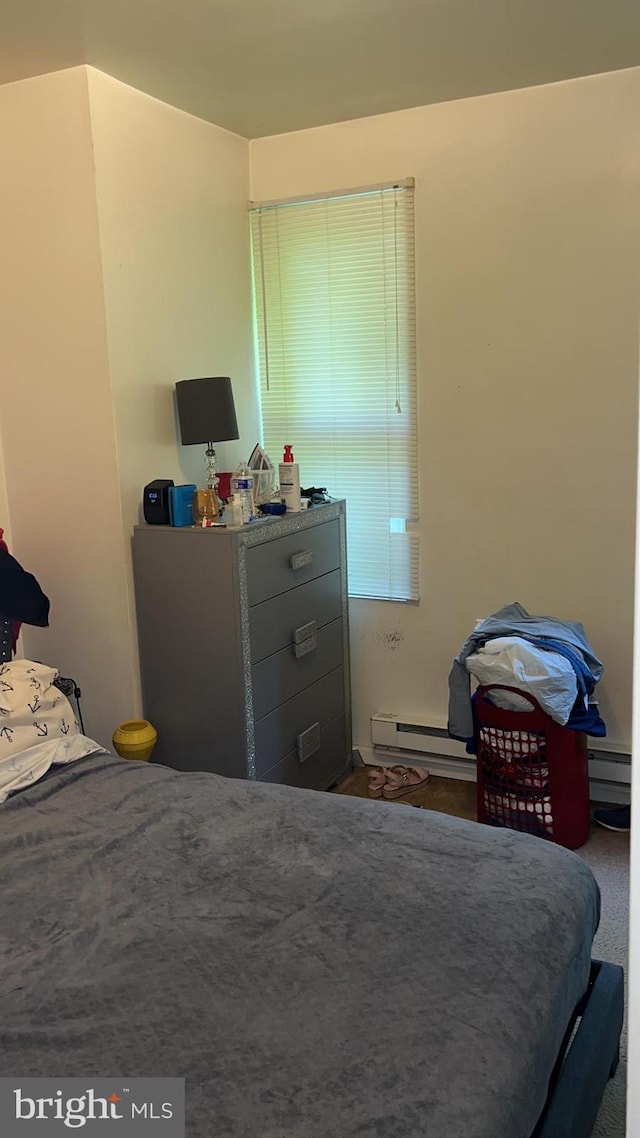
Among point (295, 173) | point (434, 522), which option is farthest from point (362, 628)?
point (295, 173)

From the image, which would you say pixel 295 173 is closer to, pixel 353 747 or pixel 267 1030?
pixel 353 747

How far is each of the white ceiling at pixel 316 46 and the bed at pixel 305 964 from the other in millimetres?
1934

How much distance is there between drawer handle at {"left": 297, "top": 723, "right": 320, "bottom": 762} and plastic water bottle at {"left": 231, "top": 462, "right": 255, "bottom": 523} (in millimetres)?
789

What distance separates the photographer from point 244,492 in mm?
2828

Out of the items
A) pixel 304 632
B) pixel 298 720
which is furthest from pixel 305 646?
pixel 298 720

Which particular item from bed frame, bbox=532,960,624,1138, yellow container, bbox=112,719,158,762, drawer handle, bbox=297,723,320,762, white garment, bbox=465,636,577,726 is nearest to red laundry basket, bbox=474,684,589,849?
white garment, bbox=465,636,577,726

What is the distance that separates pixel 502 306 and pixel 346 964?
89.5 inches

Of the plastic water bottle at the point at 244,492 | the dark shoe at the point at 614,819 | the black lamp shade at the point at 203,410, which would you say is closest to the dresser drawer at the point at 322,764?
the plastic water bottle at the point at 244,492

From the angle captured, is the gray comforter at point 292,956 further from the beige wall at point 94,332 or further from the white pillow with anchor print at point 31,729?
the beige wall at point 94,332

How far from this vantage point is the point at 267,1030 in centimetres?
136

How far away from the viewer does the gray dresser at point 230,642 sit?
2678 millimetres

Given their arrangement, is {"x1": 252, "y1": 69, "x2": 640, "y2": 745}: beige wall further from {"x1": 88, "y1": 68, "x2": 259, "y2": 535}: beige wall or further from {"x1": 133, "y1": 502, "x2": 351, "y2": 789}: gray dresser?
{"x1": 133, "y1": 502, "x2": 351, "y2": 789}: gray dresser

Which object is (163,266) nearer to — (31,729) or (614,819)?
(31,729)

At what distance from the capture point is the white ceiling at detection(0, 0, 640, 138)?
Answer: 7.25 feet
